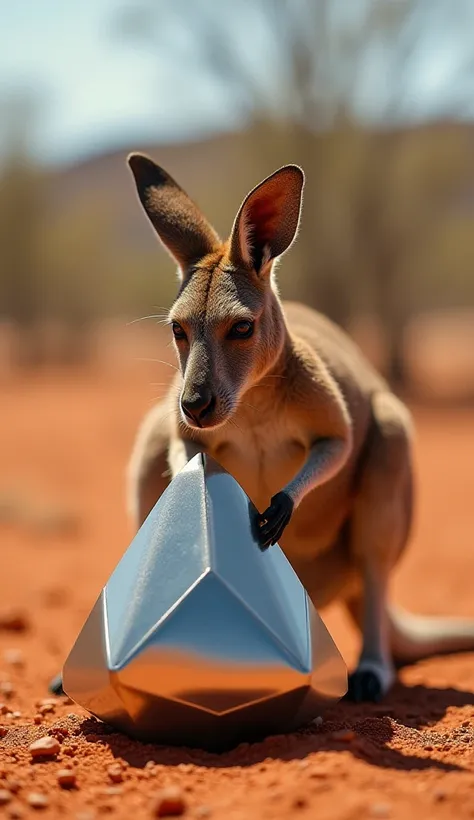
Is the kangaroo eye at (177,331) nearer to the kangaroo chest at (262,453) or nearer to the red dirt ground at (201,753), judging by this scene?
the kangaroo chest at (262,453)

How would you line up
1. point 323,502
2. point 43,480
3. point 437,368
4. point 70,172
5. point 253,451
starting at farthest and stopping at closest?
point 70,172, point 437,368, point 43,480, point 323,502, point 253,451

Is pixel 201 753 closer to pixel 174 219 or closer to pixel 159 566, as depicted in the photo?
pixel 159 566

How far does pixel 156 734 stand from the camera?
303 centimetres

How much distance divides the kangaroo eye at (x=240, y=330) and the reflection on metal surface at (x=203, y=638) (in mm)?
767

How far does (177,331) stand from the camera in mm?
3920

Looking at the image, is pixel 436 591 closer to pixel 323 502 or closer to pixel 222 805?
pixel 323 502

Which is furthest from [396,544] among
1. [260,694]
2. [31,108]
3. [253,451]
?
[31,108]

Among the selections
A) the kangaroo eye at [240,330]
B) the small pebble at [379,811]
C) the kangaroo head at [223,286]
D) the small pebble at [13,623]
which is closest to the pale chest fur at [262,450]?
the kangaroo head at [223,286]

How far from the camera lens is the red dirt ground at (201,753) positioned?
8.18ft

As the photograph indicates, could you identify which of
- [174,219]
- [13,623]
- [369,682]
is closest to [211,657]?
[369,682]

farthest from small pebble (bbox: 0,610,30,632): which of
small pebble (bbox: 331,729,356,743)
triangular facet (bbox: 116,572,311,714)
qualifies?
small pebble (bbox: 331,729,356,743)

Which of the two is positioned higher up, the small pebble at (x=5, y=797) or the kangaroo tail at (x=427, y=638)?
the small pebble at (x=5, y=797)

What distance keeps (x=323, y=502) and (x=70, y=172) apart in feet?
357

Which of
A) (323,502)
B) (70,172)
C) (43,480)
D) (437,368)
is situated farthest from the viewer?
(70,172)
